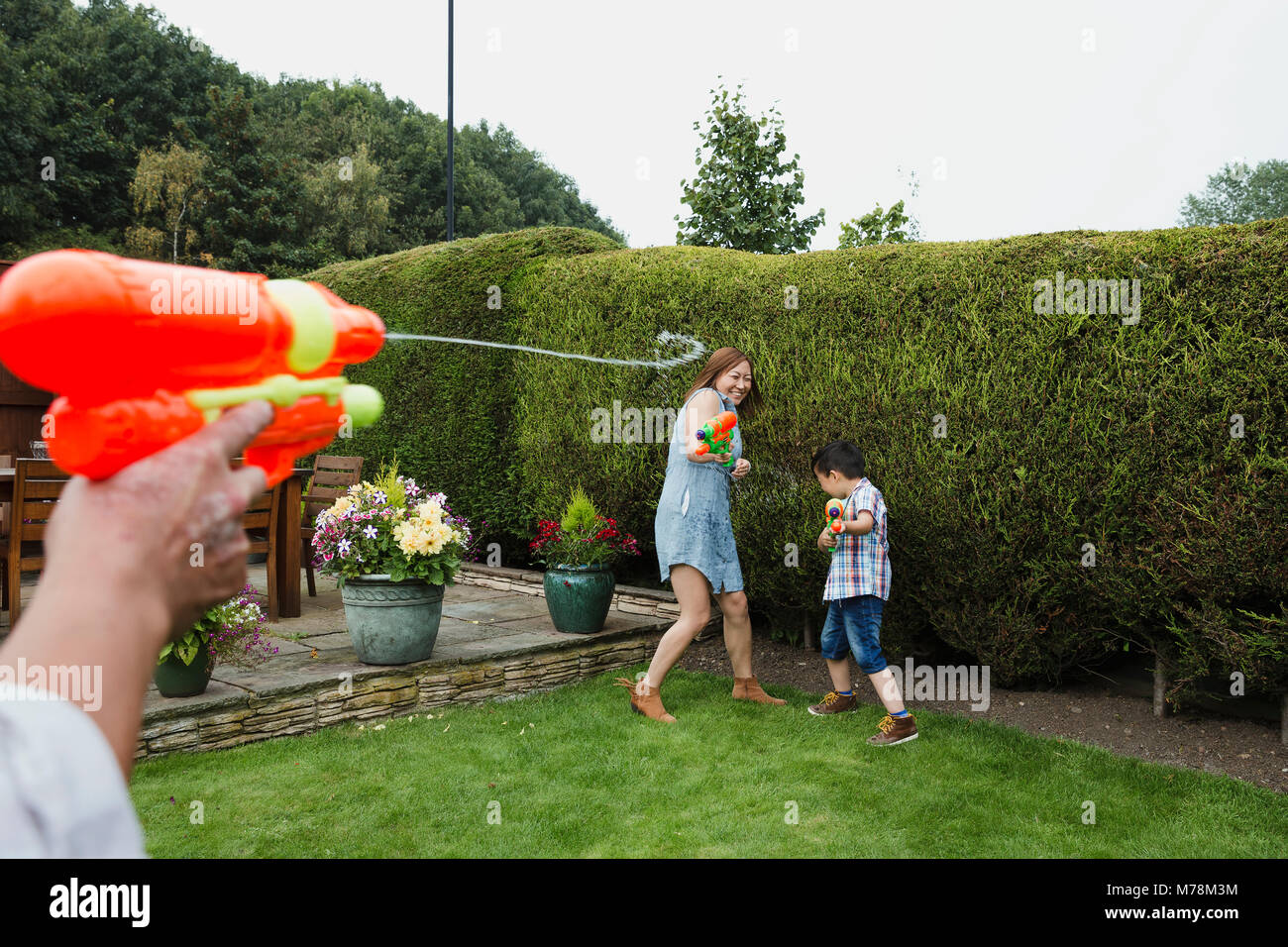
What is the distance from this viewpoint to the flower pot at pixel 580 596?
21.7ft

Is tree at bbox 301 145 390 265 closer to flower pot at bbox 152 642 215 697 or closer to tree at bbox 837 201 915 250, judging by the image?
tree at bbox 837 201 915 250

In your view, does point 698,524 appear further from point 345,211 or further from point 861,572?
point 345,211

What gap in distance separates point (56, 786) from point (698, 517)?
16.4 feet

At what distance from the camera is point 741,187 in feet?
37.9

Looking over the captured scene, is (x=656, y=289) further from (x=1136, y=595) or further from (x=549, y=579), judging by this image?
(x=1136, y=595)

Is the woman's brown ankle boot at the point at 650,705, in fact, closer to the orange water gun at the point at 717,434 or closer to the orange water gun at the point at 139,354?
the orange water gun at the point at 717,434

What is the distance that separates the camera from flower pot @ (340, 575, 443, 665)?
18.7 feet

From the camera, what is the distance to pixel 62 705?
0.56 meters

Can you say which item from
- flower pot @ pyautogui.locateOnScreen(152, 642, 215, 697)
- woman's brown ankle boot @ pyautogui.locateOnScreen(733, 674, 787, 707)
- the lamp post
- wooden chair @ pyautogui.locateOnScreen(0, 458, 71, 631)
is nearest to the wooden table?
wooden chair @ pyautogui.locateOnScreen(0, 458, 71, 631)

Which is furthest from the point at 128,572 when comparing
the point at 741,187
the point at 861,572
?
the point at 741,187

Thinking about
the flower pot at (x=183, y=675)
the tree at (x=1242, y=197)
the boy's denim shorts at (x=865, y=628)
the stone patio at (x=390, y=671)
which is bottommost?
the stone patio at (x=390, y=671)

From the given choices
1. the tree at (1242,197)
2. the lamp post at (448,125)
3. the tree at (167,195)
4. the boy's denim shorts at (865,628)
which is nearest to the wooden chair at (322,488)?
the lamp post at (448,125)

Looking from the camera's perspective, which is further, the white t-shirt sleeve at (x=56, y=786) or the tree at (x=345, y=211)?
the tree at (x=345, y=211)

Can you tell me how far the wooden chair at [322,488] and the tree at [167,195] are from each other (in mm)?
20448
